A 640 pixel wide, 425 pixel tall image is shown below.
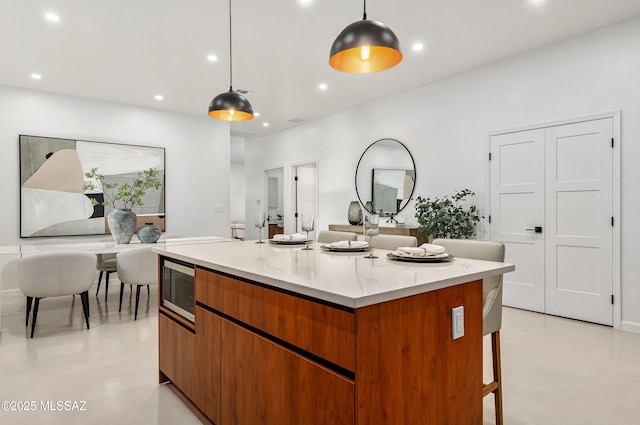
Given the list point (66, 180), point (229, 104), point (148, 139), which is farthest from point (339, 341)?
point (148, 139)

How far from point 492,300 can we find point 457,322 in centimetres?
65

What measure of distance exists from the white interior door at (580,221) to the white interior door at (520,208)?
0.10 metres

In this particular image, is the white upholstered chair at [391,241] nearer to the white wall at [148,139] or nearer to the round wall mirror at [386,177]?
the round wall mirror at [386,177]

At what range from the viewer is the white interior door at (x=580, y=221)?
3523mm

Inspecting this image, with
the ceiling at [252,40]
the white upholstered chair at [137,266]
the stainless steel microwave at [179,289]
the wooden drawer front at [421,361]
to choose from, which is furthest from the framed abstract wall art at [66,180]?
the wooden drawer front at [421,361]

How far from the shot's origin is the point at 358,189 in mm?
6004

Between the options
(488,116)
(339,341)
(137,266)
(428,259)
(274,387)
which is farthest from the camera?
(488,116)

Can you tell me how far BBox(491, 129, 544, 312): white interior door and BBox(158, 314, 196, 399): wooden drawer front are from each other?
3524 mm

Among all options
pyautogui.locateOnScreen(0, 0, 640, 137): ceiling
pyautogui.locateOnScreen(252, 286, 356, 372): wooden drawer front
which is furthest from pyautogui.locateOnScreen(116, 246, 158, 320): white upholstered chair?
pyautogui.locateOnScreen(252, 286, 356, 372): wooden drawer front

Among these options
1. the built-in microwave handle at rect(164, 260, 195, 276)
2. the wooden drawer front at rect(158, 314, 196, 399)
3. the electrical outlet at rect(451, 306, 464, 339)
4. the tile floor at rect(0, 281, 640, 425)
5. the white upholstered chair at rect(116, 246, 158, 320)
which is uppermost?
the built-in microwave handle at rect(164, 260, 195, 276)

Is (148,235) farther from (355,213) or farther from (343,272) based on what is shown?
(343,272)

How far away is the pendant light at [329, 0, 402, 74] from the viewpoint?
5.71ft

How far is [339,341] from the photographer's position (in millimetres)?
1129

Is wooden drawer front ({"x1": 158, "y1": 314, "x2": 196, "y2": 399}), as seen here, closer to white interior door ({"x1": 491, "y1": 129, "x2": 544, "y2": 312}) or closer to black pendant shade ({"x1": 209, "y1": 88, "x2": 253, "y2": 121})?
black pendant shade ({"x1": 209, "y1": 88, "x2": 253, "y2": 121})
